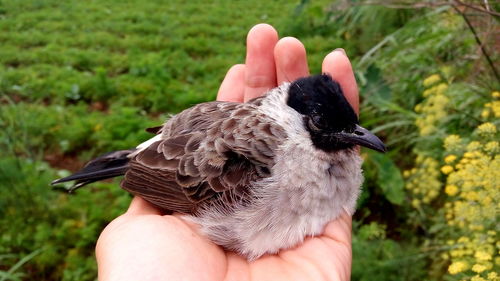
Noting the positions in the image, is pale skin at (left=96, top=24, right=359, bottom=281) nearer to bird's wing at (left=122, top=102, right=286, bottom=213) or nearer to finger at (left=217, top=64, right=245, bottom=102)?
bird's wing at (left=122, top=102, right=286, bottom=213)

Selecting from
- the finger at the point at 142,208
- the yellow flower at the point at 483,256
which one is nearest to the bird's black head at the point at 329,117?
the yellow flower at the point at 483,256

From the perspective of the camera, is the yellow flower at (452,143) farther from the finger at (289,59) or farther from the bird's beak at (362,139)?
the finger at (289,59)

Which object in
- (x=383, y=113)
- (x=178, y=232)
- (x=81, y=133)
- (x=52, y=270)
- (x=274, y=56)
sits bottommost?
(x=52, y=270)

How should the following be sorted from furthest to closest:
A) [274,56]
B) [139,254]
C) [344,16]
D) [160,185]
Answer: [344,16], [274,56], [160,185], [139,254]

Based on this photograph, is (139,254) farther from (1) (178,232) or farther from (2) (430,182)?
(2) (430,182)

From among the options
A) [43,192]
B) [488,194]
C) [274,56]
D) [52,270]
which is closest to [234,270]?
[488,194]

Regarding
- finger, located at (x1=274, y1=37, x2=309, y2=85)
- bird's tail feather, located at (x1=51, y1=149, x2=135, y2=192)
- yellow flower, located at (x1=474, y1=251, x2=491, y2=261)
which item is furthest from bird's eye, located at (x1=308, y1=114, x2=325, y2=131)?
bird's tail feather, located at (x1=51, y1=149, x2=135, y2=192)
